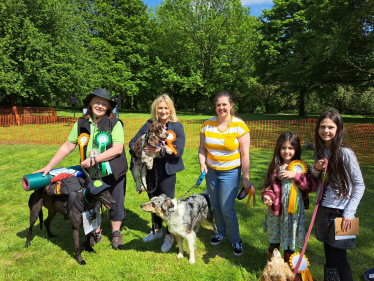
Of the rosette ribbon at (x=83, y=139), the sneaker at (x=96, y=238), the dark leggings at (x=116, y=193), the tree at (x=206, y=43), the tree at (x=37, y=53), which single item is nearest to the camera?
the rosette ribbon at (x=83, y=139)

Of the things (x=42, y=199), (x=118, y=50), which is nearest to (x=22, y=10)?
(x=118, y=50)

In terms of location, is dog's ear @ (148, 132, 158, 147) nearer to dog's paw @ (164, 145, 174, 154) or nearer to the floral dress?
dog's paw @ (164, 145, 174, 154)

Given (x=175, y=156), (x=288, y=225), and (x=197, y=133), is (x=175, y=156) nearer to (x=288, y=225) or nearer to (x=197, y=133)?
(x=288, y=225)

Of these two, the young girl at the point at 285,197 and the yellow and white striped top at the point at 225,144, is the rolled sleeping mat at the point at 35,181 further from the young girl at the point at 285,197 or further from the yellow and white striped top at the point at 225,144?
the young girl at the point at 285,197

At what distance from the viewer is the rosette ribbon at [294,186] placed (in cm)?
239

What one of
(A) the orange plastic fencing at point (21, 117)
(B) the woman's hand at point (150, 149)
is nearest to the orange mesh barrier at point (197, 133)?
(A) the orange plastic fencing at point (21, 117)

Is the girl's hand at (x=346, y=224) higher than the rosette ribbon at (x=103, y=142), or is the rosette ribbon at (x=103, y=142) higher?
the rosette ribbon at (x=103, y=142)

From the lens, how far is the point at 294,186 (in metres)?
2.44

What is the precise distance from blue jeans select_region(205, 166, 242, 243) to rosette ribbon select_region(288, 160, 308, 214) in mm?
702

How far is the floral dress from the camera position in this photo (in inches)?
98.0

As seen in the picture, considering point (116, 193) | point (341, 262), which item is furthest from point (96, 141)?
point (341, 262)

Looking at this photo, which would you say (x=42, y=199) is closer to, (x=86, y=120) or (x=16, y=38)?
(x=86, y=120)

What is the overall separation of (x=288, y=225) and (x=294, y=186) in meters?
0.45

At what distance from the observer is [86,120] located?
3.13 metres
